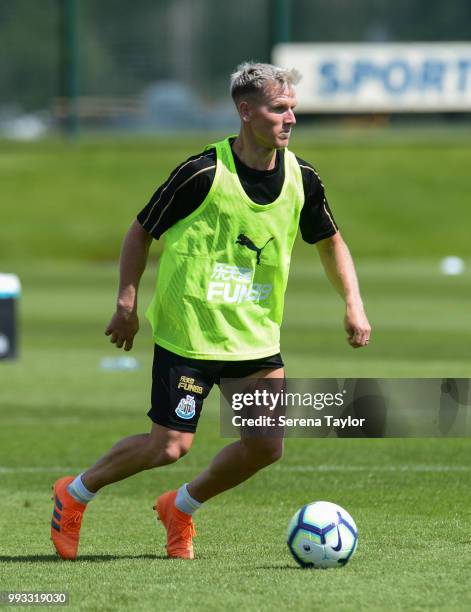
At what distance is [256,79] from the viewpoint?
247 inches

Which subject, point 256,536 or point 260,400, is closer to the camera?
point 260,400

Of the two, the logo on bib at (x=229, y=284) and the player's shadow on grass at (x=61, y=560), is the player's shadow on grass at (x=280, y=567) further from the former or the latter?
the logo on bib at (x=229, y=284)

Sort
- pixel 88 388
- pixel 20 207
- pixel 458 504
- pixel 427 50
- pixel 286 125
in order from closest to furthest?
1. pixel 286 125
2. pixel 458 504
3. pixel 88 388
4. pixel 20 207
5. pixel 427 50

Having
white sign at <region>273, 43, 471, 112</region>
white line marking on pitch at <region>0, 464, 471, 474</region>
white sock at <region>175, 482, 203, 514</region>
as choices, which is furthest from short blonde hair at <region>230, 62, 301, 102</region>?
white sign at <region>273, 43, 471, 112</region>

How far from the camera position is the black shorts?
6.27m

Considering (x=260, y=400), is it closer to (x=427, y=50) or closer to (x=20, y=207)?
(x=20, y=207)

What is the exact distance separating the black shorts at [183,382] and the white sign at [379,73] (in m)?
27.8

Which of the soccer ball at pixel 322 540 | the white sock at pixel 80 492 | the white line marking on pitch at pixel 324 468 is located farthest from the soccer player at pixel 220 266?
the white line marking on pitch at pixel 324 468

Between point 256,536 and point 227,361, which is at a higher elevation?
point 227,361

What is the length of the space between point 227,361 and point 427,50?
28612 mm

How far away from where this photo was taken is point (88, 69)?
34.0 meters

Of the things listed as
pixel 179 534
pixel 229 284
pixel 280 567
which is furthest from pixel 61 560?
pixel 229 284

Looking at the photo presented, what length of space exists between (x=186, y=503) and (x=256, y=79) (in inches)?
74.4

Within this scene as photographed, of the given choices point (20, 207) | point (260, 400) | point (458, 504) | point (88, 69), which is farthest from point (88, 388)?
point (88, 69)
